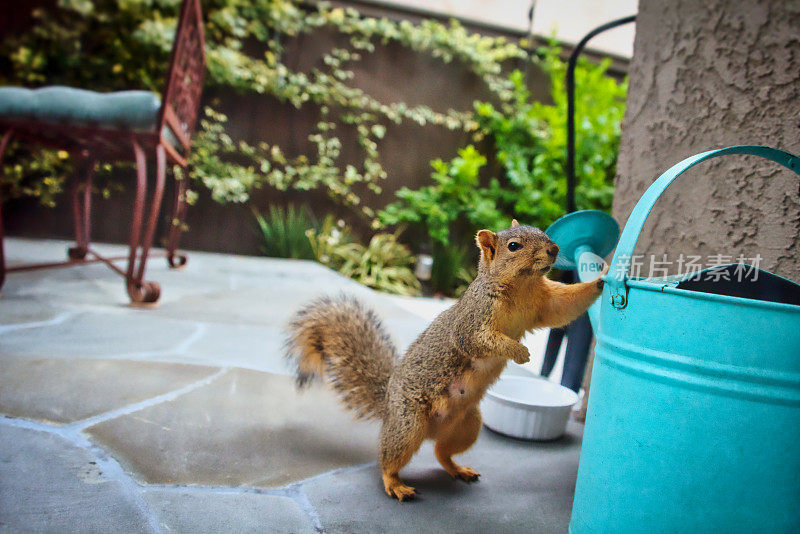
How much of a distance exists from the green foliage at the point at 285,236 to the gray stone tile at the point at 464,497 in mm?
4210

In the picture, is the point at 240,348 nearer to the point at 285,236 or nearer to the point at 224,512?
the point at 224,512

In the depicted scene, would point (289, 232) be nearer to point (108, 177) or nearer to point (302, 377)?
point (108, 177)

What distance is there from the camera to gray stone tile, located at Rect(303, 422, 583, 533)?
3.13 ft

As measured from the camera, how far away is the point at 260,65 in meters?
5.23

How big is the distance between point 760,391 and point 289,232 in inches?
195

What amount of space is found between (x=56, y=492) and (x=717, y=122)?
1765 mm

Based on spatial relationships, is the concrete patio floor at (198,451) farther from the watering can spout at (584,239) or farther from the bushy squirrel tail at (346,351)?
the watering can spout at (584,239)

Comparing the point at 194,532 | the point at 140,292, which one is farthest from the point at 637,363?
the point at 140,292

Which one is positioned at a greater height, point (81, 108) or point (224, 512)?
point (81, 108)

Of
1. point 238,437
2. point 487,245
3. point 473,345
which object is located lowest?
point 238,437

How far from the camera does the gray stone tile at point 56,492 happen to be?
83cm

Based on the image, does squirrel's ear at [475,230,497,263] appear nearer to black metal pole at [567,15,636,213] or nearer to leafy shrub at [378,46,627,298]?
black metal pole at [567,15,636,213]

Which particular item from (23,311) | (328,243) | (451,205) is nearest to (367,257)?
(328,243)

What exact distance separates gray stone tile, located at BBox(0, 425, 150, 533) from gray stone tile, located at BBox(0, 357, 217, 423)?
0.51 feet
